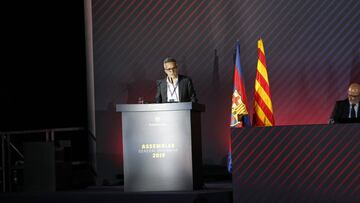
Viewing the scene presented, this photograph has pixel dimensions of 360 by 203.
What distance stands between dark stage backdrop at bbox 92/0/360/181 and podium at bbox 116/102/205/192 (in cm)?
199

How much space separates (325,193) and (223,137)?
2.56 meters

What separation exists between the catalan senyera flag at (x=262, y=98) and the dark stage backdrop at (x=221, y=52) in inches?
14.9

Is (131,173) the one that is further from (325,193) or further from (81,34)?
(81,34)

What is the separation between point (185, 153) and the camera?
14.8 feet

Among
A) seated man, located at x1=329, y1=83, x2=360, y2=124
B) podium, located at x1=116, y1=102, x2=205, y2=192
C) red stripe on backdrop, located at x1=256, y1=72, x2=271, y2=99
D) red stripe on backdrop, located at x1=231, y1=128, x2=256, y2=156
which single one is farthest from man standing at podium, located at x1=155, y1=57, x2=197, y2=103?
seated man, located at x1=329, y1=83, x2=360, y2=124

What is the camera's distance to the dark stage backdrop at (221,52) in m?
6.32

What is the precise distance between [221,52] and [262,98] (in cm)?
82

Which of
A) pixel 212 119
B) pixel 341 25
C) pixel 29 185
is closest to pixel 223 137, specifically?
pixel 212 119

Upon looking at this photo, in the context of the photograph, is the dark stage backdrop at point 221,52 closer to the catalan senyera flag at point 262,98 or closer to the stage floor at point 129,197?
the catalan senyera flag at point 262,98

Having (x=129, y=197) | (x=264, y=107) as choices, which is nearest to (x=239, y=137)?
(x=129, y=197)

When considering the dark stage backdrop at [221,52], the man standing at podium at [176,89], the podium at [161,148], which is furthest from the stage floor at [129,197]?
the dark stage backdrop at [221,52]

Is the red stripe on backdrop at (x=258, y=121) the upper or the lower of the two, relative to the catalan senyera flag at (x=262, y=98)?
lower

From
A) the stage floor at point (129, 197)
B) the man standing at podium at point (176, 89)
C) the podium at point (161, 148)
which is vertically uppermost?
the man standing at podium at point (176, 89)

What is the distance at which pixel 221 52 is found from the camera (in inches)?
257
